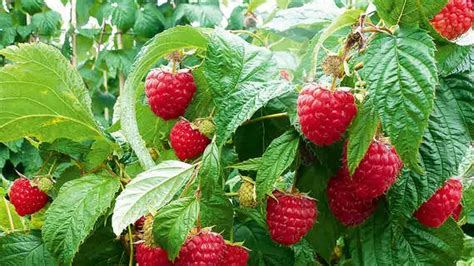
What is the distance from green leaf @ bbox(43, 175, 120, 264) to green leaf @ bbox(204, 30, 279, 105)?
206 millimetres

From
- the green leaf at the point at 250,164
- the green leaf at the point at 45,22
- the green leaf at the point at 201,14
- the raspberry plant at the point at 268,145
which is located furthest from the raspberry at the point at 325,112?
the green leaf at the point at 45,22

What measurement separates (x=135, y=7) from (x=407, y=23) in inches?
104

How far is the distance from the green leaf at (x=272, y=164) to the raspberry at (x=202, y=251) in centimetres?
6

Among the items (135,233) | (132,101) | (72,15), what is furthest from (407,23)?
(72,15)

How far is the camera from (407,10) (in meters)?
0.71

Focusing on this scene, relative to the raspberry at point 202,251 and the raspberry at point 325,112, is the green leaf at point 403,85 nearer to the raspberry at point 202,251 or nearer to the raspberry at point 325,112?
the raspberry at point 325,112

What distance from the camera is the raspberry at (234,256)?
812 mm

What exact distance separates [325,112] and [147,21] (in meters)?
2.61

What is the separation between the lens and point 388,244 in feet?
2.89

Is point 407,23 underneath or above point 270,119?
above

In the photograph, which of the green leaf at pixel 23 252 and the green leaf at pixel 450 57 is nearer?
the green leaf at pixel 450 57

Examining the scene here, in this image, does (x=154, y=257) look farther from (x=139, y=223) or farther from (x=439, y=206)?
(x=439, y=206)

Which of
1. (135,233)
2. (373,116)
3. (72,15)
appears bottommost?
(72,15)

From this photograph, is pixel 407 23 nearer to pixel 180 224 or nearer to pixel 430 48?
pixel 430 48
